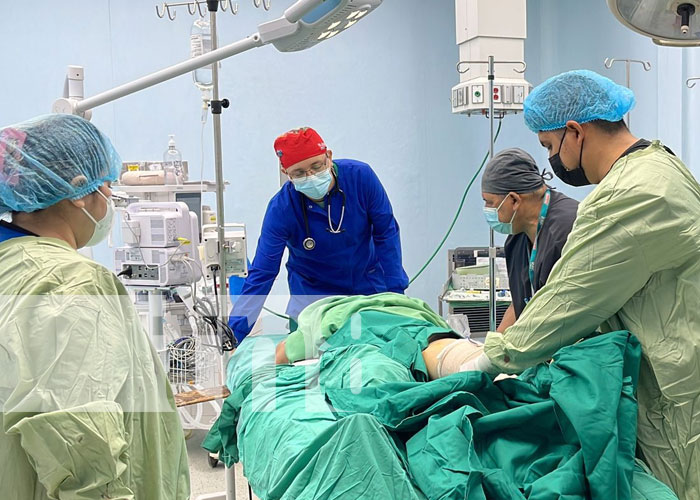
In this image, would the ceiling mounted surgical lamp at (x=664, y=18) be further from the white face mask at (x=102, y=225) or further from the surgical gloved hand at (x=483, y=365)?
the white face mask at (x=102, y=225)

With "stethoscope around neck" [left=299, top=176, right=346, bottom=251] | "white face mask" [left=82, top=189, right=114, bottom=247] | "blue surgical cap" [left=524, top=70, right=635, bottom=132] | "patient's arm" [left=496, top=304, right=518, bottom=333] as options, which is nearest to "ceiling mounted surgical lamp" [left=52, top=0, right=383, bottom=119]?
"blue surgical cap" [left=524, top=70, right=635, bottom=132]

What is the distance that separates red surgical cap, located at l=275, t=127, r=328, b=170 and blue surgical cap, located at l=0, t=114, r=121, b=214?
4.26 feet

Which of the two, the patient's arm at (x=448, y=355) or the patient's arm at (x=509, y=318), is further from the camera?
the patient's arm at (x=509, y=318)

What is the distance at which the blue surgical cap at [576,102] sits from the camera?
171cm

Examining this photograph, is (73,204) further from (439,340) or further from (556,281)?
(439,340)

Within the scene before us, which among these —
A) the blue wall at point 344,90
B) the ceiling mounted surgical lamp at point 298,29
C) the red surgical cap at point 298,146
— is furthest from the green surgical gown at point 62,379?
the blue wall at point 344,90

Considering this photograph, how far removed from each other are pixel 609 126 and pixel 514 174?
20.9 inches

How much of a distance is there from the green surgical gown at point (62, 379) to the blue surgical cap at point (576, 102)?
3.58 feet

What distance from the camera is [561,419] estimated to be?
4.80 ft

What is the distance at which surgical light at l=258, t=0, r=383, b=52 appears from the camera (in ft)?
5.27

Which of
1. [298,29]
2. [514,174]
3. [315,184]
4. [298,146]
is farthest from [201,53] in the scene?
[514,174]

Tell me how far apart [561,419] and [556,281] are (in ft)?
0.90

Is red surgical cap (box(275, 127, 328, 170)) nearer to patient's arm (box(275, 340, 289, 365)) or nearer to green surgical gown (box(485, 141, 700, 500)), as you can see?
patient's arm (box(275, 340, 289, 365))

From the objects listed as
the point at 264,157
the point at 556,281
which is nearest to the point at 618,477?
the point at 556,281
